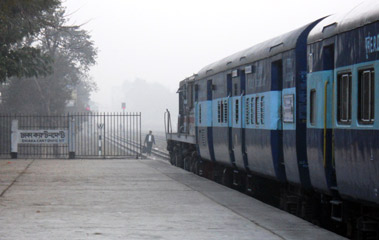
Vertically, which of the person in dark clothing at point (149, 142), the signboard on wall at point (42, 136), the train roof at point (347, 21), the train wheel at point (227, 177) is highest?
the train roof at point (347, 21)

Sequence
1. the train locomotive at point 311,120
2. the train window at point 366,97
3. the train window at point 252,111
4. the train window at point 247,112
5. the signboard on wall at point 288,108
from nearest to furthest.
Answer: the train window at point 366,97, the train locomotive at point 311,120, the signboard on wall at point 288,108, the train window at point 252,111, the train window at point 247,112

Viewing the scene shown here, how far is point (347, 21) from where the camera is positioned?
10273 millimetres

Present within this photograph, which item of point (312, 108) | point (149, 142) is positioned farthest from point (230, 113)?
point (149, 142)

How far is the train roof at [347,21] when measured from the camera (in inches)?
369

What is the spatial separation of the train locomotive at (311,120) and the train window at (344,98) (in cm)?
1

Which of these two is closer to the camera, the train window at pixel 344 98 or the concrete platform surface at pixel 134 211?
the train window at pixel 344 98

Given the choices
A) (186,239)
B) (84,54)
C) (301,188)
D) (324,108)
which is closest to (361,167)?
(324,108)

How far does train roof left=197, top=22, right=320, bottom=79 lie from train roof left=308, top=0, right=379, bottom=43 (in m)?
1.30

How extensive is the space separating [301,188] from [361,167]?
3.60m

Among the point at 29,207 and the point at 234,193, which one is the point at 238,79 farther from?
the point at 29,207

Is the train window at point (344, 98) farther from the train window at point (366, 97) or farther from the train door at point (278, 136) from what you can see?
the train door at point (278, 136)

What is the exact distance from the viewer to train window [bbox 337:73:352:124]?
10.2m

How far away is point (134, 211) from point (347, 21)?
18.1 feet

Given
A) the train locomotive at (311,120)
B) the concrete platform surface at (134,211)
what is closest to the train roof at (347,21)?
the train locomotive at (311,120)
